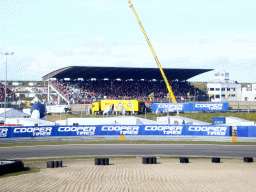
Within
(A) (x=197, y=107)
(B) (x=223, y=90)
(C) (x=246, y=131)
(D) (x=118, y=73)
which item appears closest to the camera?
(C) (x=246, y=131)

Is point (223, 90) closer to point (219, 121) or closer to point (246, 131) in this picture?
point (219, 121)

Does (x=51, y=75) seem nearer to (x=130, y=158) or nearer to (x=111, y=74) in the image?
(x=111, y=74)

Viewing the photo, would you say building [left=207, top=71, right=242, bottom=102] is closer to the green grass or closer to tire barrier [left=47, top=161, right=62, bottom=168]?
tire barrier [left=47, top=161, right=62, bottom=168]

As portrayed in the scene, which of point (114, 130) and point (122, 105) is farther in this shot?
point (122, 105)

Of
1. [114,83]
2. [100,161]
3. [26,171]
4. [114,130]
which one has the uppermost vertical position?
[114,83]

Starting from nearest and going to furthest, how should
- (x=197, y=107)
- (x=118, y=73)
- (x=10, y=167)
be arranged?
(x=10, y=167)
(x=197, y=107)
(x=118, y=73)

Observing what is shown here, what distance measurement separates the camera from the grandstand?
249ft

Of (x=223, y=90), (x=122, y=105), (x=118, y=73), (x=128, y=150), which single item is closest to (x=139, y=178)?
(x=128, y=150)

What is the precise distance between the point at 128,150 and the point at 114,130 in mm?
8572

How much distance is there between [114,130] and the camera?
40062mm

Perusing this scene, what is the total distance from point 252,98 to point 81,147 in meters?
69.6

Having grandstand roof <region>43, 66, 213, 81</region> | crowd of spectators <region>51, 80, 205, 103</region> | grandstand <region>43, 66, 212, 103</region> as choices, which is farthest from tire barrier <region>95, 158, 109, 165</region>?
grandstand roof <region>43, 66, 213, 81</region>

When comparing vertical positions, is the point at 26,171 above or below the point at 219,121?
below

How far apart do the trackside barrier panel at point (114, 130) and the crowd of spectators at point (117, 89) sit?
3146 cm
